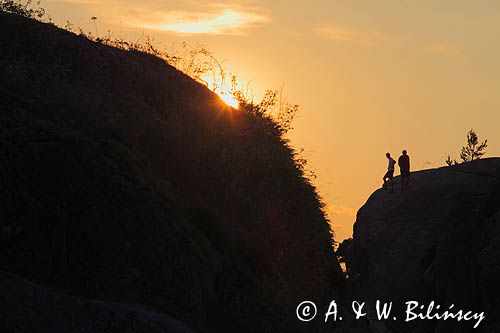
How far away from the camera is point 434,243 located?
36312 millimetres

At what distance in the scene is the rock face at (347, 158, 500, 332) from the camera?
993 inches

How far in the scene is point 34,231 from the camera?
34.9 ft

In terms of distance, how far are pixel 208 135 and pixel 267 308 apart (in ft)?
22.0

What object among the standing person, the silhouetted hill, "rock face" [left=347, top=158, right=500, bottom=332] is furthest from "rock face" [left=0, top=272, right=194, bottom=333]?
the standing person

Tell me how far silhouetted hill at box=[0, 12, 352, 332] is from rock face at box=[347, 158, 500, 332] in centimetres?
706

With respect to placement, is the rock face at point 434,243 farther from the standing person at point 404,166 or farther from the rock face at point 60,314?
the rock face at point 60,314

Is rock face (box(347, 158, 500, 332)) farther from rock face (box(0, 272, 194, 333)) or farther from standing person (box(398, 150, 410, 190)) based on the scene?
rock face (box(0, 272, 194, 333))

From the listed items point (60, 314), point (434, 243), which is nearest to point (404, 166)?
point (434, 243)

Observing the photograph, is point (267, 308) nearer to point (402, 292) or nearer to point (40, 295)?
point (40, 295)

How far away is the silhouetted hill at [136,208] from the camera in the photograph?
34.6 feet

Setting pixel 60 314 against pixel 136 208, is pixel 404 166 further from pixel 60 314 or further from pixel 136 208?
pixel 60 314

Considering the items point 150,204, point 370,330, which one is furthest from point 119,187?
point 370,330

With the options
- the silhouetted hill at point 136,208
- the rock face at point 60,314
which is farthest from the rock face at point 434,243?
the rock face at point 60,314

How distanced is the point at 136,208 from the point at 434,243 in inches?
1040
